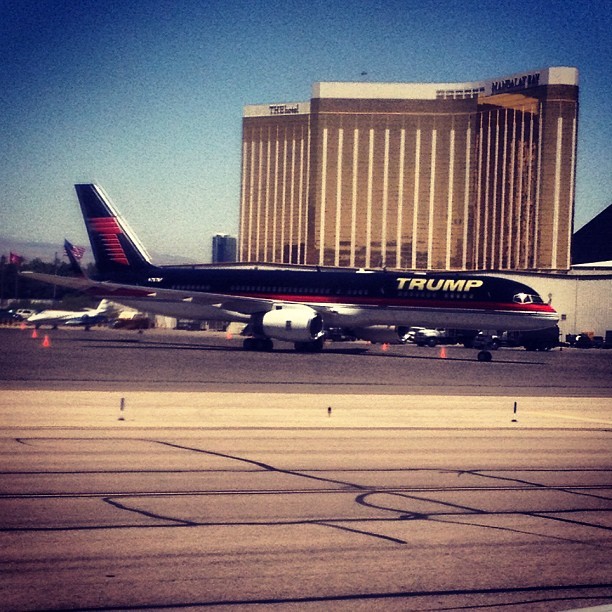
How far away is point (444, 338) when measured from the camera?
256 feet

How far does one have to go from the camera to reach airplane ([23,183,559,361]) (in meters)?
53.4

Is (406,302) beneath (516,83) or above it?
beneath

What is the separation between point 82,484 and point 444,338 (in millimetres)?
64719

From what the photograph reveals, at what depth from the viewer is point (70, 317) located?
99.5m

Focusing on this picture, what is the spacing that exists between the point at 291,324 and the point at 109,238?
19.1 m

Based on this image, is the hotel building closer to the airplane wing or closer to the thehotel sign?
the thehotel sign

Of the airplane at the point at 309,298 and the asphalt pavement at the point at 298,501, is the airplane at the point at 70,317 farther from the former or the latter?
the asphalt pavement at the point at 298,501

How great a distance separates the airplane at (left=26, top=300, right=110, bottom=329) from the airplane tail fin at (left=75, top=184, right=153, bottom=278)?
90.7ft

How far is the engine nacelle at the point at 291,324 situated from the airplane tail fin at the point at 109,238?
47.4 ft

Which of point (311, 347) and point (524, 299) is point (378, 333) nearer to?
point (311, 347)

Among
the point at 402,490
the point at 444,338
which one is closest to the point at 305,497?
the point at 402,490

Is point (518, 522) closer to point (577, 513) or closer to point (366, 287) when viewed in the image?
point (577, 513)

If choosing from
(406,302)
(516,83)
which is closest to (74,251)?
(406,302)

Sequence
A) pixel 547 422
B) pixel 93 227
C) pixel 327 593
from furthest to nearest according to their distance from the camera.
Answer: pixel 93 227
pixel 547 422
pixel 327 593
